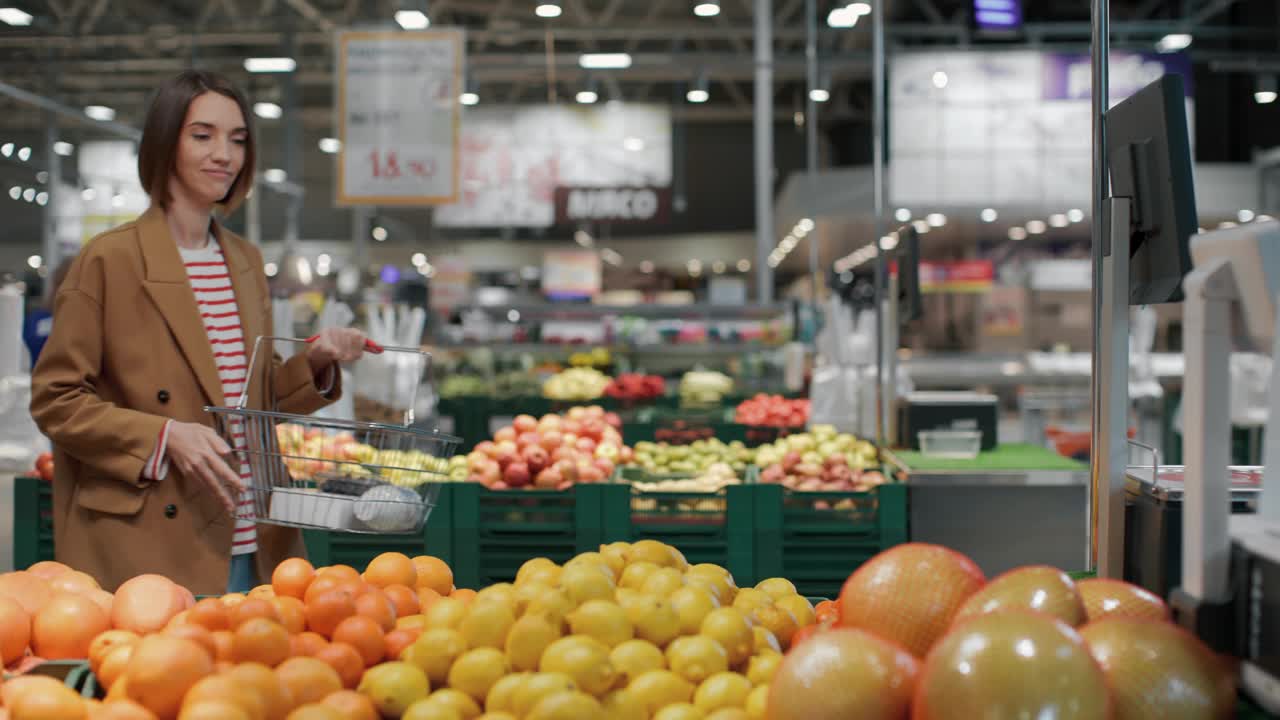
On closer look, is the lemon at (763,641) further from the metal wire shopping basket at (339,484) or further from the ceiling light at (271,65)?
the ceiling light at (271,65)

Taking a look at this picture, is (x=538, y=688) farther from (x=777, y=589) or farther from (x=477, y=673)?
(x=777, y=589)

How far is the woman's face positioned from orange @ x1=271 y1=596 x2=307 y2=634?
3.81 ft

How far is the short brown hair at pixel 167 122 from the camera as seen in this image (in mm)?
2342

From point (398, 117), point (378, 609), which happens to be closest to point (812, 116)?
point (398, 117)

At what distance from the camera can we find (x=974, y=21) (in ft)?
43.2

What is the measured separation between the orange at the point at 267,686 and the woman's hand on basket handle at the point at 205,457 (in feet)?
2.87

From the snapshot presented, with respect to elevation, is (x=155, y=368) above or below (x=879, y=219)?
below

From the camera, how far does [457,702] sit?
1316 mm

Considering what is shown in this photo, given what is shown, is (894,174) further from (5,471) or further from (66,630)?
(66,630)

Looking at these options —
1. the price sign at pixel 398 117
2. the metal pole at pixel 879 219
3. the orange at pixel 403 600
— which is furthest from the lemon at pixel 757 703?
the price sign at pixel 398 117

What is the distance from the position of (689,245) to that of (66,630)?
26711mm

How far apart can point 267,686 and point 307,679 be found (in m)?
0.08

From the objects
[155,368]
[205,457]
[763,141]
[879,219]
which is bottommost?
[205,457]

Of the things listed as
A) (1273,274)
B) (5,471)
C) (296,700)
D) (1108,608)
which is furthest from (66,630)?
(5,471)
